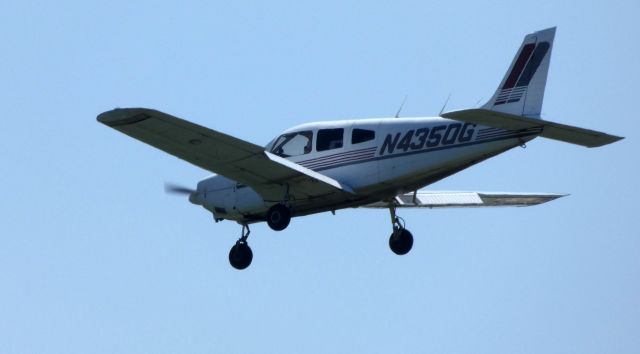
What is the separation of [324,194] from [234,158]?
1906mm

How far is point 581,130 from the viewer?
26.5 metres

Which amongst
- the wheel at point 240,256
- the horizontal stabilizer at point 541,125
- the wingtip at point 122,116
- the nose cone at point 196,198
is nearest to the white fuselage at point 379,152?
the horizontal stabilizer at point 541,125

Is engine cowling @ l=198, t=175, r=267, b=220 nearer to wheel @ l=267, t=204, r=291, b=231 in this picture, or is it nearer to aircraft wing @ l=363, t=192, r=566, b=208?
wheel @ l=267, t=204, r=291, b=231

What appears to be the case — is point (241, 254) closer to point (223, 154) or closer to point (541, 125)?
point (223, 154)

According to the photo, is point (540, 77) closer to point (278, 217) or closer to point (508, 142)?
point (508, 142)

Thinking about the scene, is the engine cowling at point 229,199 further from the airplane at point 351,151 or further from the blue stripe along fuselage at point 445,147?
the blue stripe along fuselage at point 445,147

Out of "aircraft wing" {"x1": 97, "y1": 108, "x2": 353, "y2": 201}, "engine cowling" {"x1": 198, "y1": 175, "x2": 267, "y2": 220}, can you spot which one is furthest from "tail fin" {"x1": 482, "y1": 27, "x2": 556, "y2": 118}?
"engine cowling" {"x1": 198, "y1": 175, "x2": 267, "y2": 220}

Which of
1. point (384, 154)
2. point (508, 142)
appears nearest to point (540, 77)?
point (508, 142)

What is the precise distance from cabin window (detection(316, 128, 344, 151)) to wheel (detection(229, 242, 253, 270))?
8.39ft

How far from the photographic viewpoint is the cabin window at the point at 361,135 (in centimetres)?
2911

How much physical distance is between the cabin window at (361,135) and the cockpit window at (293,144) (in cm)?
89

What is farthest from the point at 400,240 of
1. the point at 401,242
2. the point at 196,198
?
the point at 196,198

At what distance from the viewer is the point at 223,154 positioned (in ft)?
92.7

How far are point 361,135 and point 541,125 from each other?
361 centimetres
